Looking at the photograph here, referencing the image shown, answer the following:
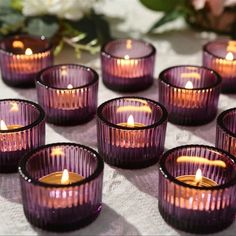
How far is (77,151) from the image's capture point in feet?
2.18

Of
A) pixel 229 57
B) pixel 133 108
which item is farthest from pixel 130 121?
pixel 229 57

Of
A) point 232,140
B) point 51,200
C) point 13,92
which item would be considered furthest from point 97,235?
point 13,92

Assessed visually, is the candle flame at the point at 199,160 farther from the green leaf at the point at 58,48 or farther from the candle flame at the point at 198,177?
the green leaf at the point at 58,48

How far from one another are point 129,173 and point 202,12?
0.46 meters

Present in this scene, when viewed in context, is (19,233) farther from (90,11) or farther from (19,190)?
(90,11)

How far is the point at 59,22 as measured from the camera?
994mm

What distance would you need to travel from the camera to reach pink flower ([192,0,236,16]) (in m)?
1.01

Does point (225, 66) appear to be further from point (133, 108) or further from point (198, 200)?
point (198, 200)

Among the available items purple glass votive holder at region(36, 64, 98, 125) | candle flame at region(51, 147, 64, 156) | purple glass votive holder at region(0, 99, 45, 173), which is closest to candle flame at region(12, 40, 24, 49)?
purple glass votive holder at region(36, 64, 98, 125)

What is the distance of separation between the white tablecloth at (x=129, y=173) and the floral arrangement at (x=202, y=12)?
25 mm

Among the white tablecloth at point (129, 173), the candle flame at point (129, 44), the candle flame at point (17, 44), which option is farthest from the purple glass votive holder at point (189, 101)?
the candle flame at point (17, 44)

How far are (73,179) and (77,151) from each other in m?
0.03

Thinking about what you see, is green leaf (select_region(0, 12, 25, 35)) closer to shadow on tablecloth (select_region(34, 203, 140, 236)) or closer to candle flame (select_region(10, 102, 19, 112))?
candle flame (select_region(10, 102, 19, 112))

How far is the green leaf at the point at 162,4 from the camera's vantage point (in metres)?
1.04
